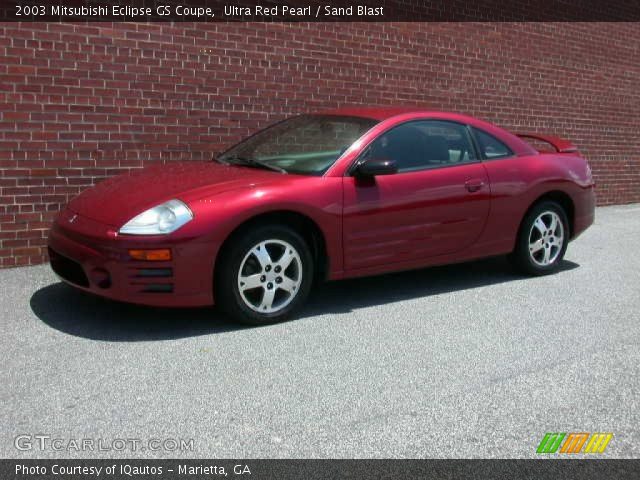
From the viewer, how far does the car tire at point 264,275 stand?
4.68 metres

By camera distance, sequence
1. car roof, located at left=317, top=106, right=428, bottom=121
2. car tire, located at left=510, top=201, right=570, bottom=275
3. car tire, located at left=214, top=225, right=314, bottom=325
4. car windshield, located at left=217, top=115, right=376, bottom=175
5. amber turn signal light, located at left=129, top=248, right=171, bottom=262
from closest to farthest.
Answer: amber turn signal light, located at left=129, top=248, right=171, bottom=262
car tire, located at left=214, top=225, right=314, bottom=325
car windshield, located at left=217, top=115, right=376, bottom=175
car roof, located at left=317, top=106, right=428, bottom=121
car tire, located at left=510, top=201, right=570, bottom=275

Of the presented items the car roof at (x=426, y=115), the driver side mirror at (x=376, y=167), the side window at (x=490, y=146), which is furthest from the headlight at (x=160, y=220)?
the side window at (x=490, y=146)

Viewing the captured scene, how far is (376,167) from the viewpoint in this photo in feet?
16.8

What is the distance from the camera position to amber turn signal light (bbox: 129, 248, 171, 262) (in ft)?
14.6

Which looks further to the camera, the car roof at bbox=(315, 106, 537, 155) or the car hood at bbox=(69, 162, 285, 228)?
the car roof at bbox=(315, 106, 537, 155)

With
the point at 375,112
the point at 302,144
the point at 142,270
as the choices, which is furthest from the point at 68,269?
the point at 375,112

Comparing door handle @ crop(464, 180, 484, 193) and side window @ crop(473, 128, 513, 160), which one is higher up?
side window @ crop(473, 128, 513, 160)

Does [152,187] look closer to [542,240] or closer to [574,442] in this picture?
[574,442]

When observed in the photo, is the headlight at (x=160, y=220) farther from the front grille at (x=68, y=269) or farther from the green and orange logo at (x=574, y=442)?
the green and orange logo at (x=574, y=442)

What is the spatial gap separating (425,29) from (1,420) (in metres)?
7.63

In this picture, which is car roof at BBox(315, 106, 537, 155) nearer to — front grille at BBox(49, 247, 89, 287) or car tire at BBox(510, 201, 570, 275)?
car tire at BBox(510, 201, 570, 275)

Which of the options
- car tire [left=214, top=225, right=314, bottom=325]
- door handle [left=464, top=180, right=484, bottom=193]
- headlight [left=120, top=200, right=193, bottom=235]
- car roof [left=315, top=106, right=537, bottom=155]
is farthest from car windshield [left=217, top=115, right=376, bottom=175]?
headlight [left=120, top=200, right=193, bottom=235]

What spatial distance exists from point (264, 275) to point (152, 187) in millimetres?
973

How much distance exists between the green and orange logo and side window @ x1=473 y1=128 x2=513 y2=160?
3204 millimetres
